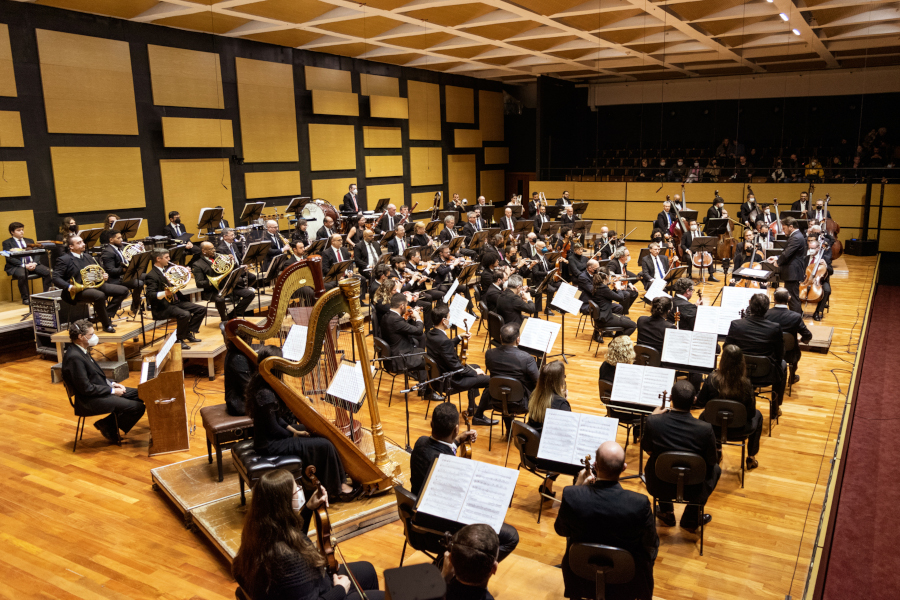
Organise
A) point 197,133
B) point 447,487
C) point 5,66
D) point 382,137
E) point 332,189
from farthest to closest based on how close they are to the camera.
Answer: point 382,137 < point 332,189 < point 197,133 < point 5,66 < point 447,487

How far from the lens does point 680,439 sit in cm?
435

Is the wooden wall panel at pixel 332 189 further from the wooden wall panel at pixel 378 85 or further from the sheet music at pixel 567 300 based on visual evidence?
the sheet music at pixel 567 300

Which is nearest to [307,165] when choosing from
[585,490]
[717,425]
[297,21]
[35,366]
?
[297,21]

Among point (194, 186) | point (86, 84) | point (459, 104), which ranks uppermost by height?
point (459, 104)

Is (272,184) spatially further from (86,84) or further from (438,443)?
(438,443)

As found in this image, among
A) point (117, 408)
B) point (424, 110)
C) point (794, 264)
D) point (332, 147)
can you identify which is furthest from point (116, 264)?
point (424, 110)

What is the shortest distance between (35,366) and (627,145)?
20688mm

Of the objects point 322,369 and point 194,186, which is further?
point 194,186

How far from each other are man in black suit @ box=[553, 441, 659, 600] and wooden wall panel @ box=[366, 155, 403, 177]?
15.4 meters

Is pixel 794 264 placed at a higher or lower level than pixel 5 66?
lower

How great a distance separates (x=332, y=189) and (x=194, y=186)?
4.07 meters

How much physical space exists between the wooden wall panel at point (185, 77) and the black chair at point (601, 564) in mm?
12347

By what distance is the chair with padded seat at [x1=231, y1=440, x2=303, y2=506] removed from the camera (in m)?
4.34

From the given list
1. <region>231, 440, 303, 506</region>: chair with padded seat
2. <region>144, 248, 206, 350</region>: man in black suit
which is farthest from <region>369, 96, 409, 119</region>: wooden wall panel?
<region>231, 440, 303, 506</region>: chair with padded seat
